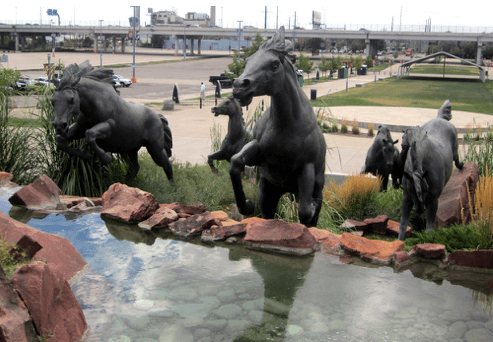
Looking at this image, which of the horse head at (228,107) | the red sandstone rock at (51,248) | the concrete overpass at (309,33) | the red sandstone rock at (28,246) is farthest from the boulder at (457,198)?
the concrete overpass at (309,33)

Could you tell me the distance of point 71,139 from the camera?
686cm

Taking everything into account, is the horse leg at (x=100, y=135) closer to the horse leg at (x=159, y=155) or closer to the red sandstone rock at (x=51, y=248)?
the horse leg at (x=159, y=155)

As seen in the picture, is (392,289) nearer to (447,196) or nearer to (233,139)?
(447,196)

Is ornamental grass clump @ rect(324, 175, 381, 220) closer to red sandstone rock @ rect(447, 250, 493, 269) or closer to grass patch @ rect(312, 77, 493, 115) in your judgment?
red sandstone rock @ rect(447, 250, 493, 269)

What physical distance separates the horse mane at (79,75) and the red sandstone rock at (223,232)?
2.79 meters

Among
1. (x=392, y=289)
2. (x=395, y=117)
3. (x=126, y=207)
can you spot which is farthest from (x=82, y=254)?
(x=395, y=117)

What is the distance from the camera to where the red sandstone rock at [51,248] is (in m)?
3.92

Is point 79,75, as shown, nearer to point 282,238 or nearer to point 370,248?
point 282,238

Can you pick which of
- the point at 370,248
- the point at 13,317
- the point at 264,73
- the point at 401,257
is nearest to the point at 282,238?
the point at 370,248

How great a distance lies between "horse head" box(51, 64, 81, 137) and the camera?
20.3 ft

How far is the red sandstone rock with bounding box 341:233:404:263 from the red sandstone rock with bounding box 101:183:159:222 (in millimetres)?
2202

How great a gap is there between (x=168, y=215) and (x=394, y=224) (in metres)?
3.16

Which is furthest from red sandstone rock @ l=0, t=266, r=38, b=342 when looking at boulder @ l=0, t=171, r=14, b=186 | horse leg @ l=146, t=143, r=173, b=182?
horse leg @ l=146, t=143, r=173, b=182

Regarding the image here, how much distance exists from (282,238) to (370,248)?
826 mm
